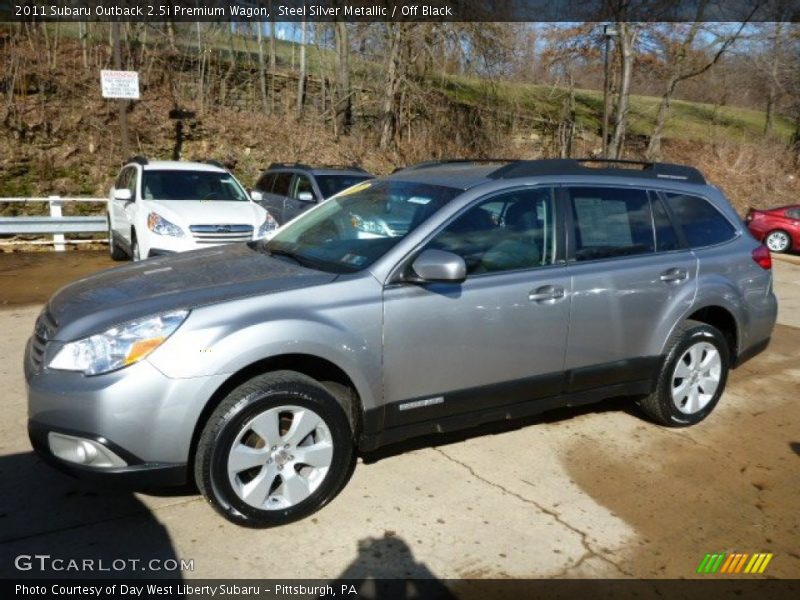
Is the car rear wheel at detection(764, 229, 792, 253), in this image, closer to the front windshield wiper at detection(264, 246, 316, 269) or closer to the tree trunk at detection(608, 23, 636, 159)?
the tree trunk at detection(608, 23, 636, 159)

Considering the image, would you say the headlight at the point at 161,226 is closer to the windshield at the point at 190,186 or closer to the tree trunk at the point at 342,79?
the windshield at the point at 190,186

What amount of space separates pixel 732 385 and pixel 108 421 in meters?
5.10

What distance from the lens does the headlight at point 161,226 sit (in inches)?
318

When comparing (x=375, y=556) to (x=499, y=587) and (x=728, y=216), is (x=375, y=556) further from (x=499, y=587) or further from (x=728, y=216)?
(x=728, y=216)

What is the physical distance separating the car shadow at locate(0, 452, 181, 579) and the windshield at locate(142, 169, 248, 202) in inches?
239

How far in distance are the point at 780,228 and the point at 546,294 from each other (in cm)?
1587

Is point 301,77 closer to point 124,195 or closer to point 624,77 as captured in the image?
point 624,77

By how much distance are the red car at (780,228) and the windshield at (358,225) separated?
15.7 metres

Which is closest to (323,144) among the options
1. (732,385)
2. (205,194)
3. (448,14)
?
(448,14)

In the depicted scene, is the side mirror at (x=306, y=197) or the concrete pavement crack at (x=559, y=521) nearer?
the concrete pavement crack at (x=559, y=521)

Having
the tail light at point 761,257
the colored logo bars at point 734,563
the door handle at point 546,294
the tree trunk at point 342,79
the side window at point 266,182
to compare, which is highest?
the tree trunk at point 342,79

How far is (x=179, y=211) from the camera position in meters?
8.24

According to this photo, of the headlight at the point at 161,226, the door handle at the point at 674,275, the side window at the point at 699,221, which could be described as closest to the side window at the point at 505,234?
the door handle at the point at 674,275

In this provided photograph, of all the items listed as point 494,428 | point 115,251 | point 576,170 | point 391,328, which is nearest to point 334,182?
point 115,251
